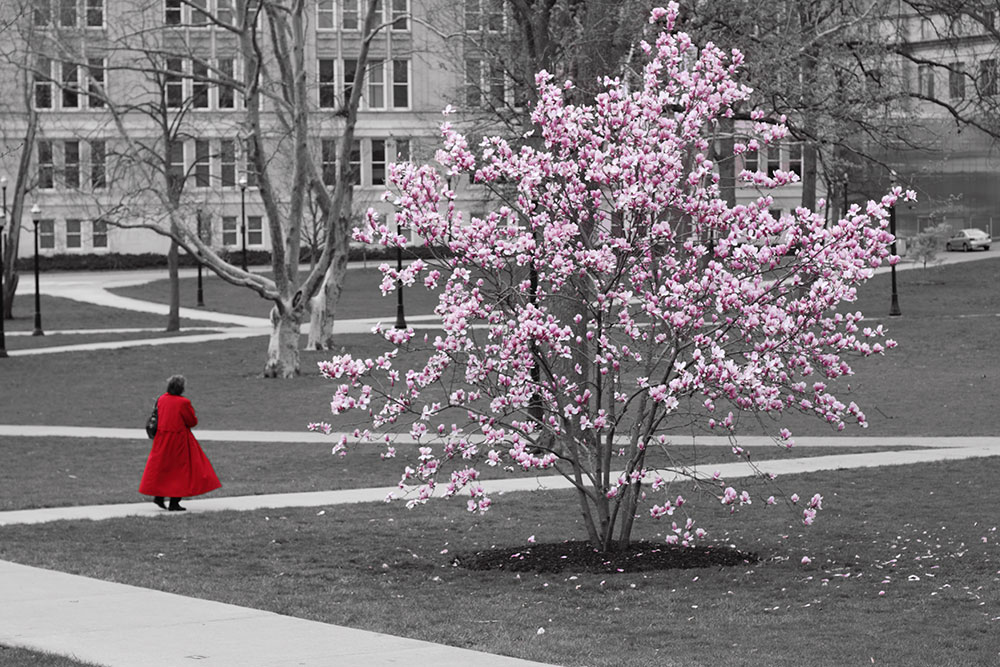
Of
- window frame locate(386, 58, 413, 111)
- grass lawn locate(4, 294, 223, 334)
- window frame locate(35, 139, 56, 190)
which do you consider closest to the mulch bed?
grass lawn locate(4, 294, 223, 334)

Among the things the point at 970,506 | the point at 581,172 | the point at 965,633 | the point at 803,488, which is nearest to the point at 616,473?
the point at 803,488

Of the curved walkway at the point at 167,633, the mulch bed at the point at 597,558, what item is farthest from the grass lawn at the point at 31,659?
the mulch bed at the point at 597,558

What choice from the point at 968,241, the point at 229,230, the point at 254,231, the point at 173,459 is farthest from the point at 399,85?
the point at 173,459

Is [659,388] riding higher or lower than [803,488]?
higher

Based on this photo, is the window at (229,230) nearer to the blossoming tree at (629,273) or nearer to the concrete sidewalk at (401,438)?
the concrete sidewalk at (401,438)

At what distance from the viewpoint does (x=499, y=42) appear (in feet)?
107

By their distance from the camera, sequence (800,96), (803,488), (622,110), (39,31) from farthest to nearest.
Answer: (39,31)
(800,96)
(803,488)
(622,110)

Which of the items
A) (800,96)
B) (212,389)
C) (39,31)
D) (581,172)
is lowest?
(212,389)

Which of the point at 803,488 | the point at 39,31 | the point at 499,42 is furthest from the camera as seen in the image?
the point at 39,31

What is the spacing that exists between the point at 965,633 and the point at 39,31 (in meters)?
32.5

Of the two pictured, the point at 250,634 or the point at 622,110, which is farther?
the point at 622,110

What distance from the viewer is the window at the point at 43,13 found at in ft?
112

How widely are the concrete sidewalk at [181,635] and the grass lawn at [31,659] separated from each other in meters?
0.12

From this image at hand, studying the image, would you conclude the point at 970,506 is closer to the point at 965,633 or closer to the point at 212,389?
the point at 965,633
